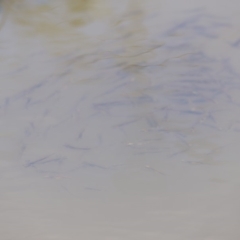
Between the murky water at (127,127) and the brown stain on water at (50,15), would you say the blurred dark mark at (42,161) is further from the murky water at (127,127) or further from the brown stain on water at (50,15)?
the brown stain on water at (50,15)

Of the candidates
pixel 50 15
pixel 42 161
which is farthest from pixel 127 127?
pixel 50 15

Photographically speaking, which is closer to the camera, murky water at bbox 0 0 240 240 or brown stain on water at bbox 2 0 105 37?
murky water at bbox 0 0 240 240

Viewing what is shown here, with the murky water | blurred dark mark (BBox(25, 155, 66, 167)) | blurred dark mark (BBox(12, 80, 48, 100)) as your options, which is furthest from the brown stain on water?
blurred dark mark (BBox(25, 155, 66, 167))

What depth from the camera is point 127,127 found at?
2.98 ft

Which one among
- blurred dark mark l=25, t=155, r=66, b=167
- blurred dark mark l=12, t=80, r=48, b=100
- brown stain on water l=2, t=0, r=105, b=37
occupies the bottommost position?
blurred dark mark l=25, t=155, r=66, b=167

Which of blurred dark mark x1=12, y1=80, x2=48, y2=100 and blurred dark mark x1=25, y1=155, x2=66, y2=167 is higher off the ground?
blurred dark mark x1=12, y1=80, x2=48, y2=100

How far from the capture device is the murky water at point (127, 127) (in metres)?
0.88

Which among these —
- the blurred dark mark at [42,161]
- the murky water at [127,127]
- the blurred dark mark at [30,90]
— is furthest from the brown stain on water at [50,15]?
the blurred dark mark at [42,161]

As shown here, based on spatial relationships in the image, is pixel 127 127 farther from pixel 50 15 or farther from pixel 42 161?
pixel 50 15

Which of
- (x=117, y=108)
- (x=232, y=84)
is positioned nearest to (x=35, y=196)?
(x=117, y=108)

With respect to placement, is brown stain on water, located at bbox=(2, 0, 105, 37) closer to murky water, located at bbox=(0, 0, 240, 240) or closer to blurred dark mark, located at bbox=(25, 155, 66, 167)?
murky water, located at bbox=(0, 0, 240, 240)

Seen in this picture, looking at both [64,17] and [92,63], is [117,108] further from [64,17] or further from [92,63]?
[64,17]

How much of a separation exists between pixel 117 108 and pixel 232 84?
0.29 m

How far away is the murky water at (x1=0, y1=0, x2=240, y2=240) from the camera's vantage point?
2.88 feet
